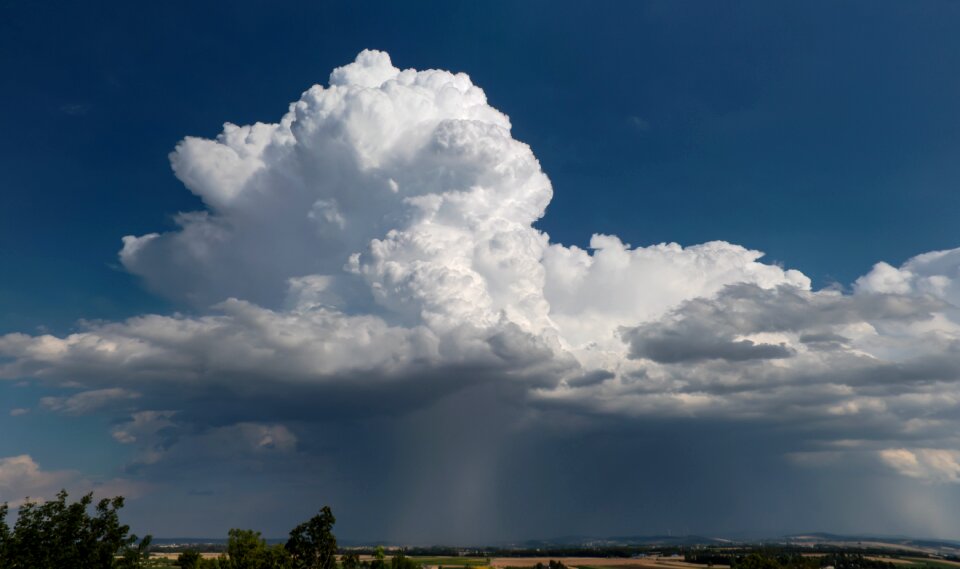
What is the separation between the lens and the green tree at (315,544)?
101 m

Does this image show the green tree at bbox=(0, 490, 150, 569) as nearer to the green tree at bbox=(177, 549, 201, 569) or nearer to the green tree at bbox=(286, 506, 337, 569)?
the green tree at bbox=(286, 506, 337, 569)

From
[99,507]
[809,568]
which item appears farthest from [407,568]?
[809,568]

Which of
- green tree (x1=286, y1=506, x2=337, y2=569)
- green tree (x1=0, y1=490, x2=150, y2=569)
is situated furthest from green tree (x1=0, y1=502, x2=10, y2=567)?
green tree (x1=286, y1=506, x2=337, y2=569)

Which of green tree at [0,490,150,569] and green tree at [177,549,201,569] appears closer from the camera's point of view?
green tree at [0,490,150,569]

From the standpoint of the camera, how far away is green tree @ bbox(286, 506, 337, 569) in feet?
333

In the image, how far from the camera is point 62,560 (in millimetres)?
84438

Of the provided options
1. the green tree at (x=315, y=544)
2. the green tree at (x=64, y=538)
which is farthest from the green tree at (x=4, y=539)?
the green tree at (x=315, y=544)

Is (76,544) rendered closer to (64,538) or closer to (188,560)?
(64,538)

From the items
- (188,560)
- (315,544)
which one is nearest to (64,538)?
(315,544)

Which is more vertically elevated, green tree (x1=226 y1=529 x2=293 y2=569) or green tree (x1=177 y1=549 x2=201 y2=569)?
green tree (x1=226 y1=529 x2=293 y2=569)

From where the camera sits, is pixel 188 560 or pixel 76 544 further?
pixel 188 560

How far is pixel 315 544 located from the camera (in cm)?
10194

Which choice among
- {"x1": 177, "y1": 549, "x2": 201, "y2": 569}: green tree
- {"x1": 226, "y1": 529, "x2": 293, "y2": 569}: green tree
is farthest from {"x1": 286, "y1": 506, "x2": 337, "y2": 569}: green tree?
{"x1": 177, "y1": 549, "x2": 201, "y2": 569}: green tree

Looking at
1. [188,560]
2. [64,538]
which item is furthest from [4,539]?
[188,560]
